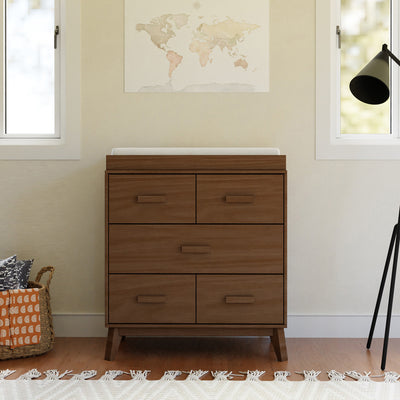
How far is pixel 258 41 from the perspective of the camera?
2666 millimetres

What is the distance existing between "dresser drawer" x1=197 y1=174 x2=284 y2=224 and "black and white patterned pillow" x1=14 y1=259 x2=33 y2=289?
958mm

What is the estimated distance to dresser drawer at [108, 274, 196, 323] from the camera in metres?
2.24

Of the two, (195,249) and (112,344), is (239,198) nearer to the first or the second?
(195,249)

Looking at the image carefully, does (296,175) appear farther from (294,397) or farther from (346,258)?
(294,397)

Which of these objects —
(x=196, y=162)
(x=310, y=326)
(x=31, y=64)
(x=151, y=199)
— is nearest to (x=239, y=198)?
(x=196, y=162)

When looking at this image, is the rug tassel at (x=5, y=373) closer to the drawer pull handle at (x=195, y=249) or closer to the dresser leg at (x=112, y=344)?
the dresser leg at (x=112, y=344)

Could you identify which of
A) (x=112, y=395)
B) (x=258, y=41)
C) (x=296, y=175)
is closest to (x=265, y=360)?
(x=112, y=395)

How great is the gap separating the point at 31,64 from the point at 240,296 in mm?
1760

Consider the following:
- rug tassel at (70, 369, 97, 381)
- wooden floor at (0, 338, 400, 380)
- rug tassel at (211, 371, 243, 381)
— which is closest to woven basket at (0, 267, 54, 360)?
wooden floor at (0, 338, 400, 380)

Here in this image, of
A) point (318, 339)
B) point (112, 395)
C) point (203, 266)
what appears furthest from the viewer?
point (318, 339)

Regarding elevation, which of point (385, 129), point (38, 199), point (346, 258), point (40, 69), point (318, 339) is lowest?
point (318, 339)

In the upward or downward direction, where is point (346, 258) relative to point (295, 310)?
upward

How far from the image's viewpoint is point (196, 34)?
2664 mm

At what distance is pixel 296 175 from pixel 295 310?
0.75 meters
